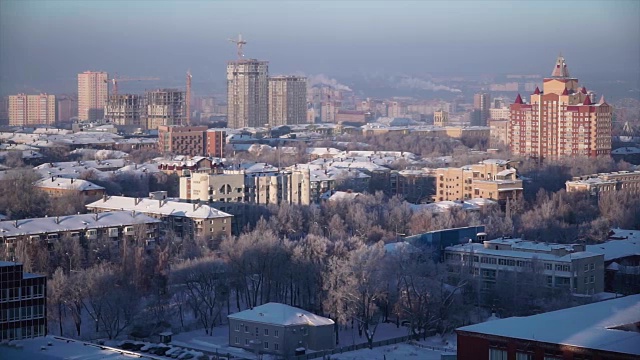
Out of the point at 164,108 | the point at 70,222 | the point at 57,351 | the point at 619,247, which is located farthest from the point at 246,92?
the point at 57,351

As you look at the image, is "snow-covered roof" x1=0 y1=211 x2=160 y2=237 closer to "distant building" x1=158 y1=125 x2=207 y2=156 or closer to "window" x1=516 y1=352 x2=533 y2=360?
"window" x1=516 y1=352 x2=533 y2=360

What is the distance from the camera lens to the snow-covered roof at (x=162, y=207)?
14.3m

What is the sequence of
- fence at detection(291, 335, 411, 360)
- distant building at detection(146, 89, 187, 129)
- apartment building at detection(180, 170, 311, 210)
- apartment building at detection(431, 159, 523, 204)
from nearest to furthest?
1. fence at detection(291, 335, 411, 360)
2. apartment building at detection(180, 170, 311, 210)
3. apartment building at detection(431, 159, 523, 204)
4. distant building at detection(146, 89, 187, 129)

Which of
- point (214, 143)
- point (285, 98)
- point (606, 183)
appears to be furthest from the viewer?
point (285, 98)

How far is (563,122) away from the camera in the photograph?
923 inches

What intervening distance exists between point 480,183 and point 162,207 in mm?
5381

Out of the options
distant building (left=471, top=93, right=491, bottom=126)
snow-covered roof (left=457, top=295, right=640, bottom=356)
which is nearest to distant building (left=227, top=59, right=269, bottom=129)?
distant building (left=471, top=93, right=491, bottom=126)

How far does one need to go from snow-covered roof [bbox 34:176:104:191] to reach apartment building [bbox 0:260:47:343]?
364 inches

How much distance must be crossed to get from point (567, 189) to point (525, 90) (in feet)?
67.2

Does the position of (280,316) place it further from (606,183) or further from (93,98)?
(93,98)

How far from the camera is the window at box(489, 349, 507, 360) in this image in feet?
23.5

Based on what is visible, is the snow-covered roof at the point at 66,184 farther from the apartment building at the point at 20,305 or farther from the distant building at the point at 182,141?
the apartment building at the point at 20,305

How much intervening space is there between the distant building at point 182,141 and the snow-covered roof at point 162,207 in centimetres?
1148

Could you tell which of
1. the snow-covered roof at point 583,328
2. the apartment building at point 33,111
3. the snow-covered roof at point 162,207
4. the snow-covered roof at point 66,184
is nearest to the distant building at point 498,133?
the apartment building at point 33,111
